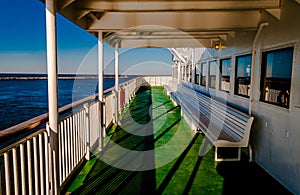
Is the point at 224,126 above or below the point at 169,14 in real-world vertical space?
below

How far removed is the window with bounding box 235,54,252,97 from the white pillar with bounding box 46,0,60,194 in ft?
10.2

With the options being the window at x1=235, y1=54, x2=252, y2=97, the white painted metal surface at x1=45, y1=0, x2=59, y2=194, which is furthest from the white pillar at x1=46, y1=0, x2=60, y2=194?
the window at x1=235, y1=54, x2=252, y2=97

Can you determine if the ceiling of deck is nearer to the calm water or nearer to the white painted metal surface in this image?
the white painted metal surface

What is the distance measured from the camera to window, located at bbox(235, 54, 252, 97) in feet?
13.6

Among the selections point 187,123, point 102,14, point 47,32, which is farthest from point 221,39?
point 47,32

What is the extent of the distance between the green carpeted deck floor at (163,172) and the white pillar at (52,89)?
1.60ft

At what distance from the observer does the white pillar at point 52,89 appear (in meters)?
2.32

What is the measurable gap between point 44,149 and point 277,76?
2.99 meters

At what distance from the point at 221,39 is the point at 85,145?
3784mm

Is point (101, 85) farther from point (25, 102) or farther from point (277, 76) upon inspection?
point (25, 102)

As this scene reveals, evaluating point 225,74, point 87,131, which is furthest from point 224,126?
point 87,131

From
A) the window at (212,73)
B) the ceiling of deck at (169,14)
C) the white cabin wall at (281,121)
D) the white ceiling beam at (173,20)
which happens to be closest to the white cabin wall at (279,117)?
A: the white cabin wall at (281,121)

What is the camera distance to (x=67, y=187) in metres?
2.82

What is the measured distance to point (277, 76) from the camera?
10.8 feet
